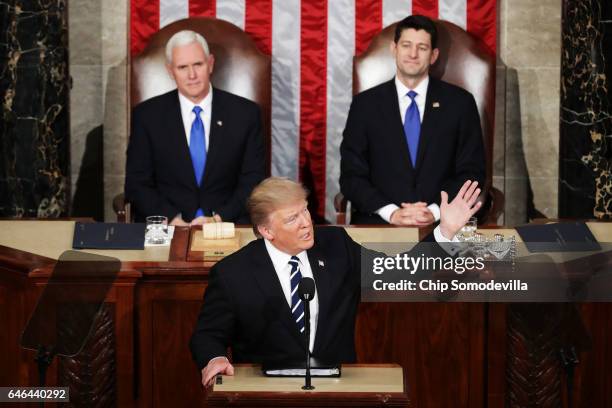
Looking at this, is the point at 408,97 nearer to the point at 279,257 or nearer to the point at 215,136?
the point at 215,136

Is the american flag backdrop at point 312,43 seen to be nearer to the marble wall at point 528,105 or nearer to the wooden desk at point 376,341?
the marble wall at point 528,105

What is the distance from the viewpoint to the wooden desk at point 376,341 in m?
4.08

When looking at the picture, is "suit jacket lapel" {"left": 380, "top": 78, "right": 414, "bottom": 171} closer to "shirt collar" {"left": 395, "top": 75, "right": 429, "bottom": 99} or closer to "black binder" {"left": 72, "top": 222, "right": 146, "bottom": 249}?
"shirt collar" {"left": 395, "top": 75, "right": 429, "bottom": 99}

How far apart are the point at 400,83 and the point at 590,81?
3.19 ft

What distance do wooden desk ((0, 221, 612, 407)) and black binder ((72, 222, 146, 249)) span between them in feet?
0.91

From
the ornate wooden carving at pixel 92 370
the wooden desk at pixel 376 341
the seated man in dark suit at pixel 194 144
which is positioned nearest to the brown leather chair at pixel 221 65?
the seated man in dark suit at pixel 194 144

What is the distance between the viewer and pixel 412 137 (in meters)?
5.70

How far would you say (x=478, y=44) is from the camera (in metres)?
5.99

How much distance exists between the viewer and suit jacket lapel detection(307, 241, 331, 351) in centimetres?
350

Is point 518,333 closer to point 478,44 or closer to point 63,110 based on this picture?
point 478,44

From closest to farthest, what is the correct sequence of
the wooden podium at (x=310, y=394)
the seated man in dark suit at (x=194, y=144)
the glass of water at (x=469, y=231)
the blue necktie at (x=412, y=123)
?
1. the wooden podium at (x=310, y=394)
2. the glass of water at (x=469, y=231)
3. the seated man in dark suit at (x=194, y=144)
4. the blue necktie at (x=412, y=123)

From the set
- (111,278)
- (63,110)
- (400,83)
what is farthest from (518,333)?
(63,110)

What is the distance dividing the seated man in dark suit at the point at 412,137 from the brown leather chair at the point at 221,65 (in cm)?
57

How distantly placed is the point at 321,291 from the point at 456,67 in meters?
2.72
